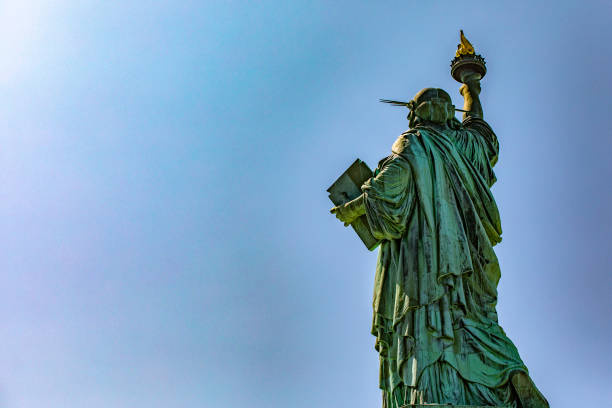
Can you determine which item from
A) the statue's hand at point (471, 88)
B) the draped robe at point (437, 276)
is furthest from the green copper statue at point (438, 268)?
the statue's hand at point (471, 88)

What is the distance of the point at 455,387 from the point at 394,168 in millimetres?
4053

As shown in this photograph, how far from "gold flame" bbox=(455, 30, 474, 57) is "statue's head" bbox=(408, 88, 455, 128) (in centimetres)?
178

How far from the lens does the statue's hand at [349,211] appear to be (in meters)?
14.2

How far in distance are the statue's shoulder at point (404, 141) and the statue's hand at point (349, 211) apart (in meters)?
1.13

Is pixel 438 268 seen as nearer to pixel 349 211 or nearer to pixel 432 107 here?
pixel 349 211

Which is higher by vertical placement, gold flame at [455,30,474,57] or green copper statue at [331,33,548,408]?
gold flame at [455,30,474,57]

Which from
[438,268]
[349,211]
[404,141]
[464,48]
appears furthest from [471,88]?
[438,268]

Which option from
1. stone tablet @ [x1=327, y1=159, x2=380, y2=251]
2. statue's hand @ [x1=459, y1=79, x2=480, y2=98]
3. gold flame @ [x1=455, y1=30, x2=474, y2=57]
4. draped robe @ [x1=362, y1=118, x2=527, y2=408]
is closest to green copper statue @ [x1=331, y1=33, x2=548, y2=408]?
draped robe @ [x1=362, y1=118, x2=527, y2=408]

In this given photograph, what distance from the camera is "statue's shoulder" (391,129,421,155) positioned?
46.7ft

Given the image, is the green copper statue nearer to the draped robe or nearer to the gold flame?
the draped robe

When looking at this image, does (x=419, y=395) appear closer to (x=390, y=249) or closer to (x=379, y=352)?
(x=379, y=352)

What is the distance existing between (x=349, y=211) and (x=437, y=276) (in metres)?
2.36

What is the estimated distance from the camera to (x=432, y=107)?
14930 mm

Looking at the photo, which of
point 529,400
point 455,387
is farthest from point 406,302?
point 529,400
